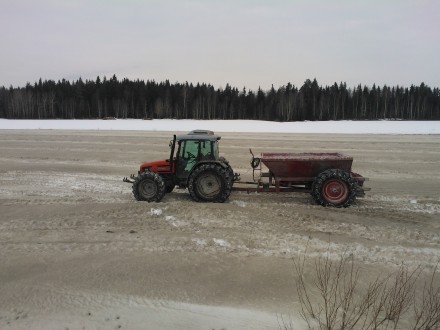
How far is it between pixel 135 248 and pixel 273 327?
3.21 meters

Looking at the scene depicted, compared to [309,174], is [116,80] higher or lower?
higher

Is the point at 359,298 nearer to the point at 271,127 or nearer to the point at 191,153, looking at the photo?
the point at 191,153

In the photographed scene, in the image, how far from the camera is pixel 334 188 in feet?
32.4

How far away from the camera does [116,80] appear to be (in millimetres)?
92000

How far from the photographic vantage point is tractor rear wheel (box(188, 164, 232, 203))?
32.7ft

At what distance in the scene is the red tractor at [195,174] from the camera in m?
10.0

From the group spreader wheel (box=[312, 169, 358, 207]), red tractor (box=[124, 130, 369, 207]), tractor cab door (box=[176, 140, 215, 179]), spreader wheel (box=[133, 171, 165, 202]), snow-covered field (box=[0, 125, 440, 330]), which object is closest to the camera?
snow-covered field (box=[0, 125, 440, 330])

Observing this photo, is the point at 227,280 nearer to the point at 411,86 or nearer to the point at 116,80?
the point at 116,80

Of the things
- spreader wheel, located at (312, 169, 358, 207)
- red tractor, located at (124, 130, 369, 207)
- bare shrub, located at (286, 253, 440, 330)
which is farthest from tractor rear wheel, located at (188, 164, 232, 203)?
bare shrub, located at (286, 253, 440, 330)

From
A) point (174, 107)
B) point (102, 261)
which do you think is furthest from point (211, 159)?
point (174, 107)

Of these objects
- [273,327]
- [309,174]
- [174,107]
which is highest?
[174,107]

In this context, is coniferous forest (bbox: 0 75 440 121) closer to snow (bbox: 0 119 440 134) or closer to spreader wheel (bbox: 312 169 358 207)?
snow (bbox: 0 119 440 134)

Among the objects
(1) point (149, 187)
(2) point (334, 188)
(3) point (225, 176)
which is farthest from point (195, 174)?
(2) point (334, 188)

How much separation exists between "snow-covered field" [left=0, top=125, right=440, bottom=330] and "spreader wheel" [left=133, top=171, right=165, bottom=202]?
293 millimetres
